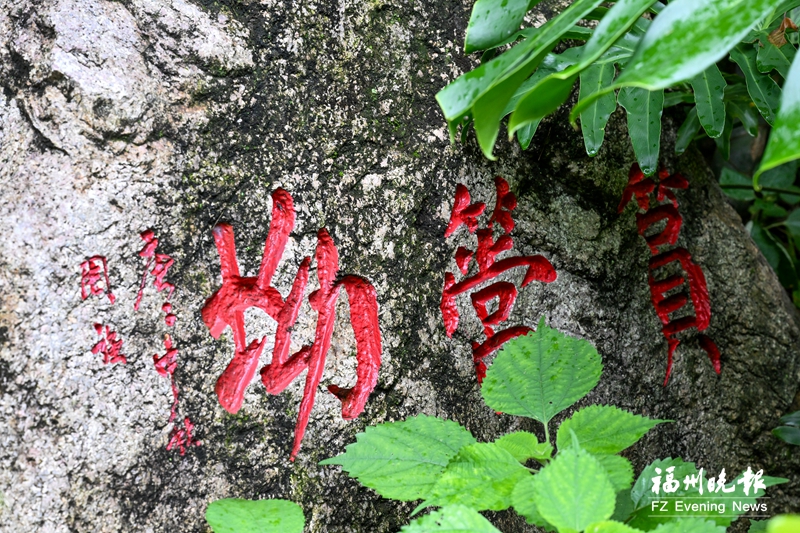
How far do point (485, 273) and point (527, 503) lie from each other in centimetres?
90

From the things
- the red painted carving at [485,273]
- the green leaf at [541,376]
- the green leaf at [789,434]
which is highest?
the red painted carving at [485,273]

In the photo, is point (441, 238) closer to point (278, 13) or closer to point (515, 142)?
point (515, 142)

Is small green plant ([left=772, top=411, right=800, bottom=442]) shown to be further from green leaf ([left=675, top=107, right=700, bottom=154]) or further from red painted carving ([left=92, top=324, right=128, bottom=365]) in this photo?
red painted carving ([left=92, top=324, right=128, bottom=365])

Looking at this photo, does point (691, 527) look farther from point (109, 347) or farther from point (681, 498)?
point (109, 347)

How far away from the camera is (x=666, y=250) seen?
5.90 feet

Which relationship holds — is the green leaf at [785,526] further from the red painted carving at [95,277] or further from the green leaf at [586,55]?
the red painted carving at [95,277]

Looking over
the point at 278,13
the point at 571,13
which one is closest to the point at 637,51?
the point at 571,13

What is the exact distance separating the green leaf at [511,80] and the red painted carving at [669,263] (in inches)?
46.1

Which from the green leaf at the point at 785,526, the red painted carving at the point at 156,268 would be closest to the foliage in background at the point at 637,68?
the green leaf at the point at 785,526

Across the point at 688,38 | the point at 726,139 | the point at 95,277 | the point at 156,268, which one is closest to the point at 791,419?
the point at 726,139

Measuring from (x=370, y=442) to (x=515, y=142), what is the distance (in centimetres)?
100

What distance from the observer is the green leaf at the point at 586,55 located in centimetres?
61

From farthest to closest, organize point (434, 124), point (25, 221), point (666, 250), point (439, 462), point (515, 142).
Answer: point (666, 250) → point (515, 142) → point (434, 124) → point (25, 221) → point (439, 462)

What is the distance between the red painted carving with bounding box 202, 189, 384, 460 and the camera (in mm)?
1297
